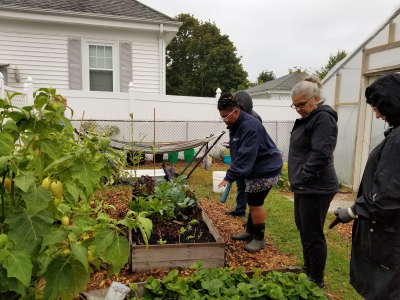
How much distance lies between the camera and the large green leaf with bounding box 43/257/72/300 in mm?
1144

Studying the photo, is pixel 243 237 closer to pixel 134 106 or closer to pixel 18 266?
pixel 18 266

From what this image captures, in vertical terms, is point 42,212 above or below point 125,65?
below

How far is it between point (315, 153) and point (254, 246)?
1.44 m

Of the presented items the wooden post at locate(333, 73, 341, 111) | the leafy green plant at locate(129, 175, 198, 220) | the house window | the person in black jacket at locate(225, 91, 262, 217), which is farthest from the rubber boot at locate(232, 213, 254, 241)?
the house window

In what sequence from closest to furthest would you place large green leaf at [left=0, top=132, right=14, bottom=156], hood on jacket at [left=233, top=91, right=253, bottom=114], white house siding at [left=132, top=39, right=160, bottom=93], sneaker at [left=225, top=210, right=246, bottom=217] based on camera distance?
large green leaf at [left=0, top=132, right=14, bottom=156], hood on jacket at [left=233, top=91, right=253, bottom=114], sneaker at [left=225, top=210, right=246, bottom=217], white house siding at [left=132, top=39, right=160, bottom=93]

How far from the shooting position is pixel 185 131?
31.2 feet

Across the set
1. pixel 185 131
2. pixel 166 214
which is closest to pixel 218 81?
pixel 185 131

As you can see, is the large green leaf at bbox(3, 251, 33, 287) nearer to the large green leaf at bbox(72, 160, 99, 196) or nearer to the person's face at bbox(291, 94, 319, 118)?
the large green leaf at bbox(72, 160, 99, 196)

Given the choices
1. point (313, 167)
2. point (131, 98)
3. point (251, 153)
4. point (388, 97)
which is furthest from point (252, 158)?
point (131, 98)

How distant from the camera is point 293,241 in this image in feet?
12.1

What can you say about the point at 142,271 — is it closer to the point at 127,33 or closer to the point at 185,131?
the point at 185,131

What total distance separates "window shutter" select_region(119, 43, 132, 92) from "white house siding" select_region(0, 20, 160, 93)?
0.12 m

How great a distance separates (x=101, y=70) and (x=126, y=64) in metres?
0.73

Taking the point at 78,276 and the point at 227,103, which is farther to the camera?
the point at 227,103
